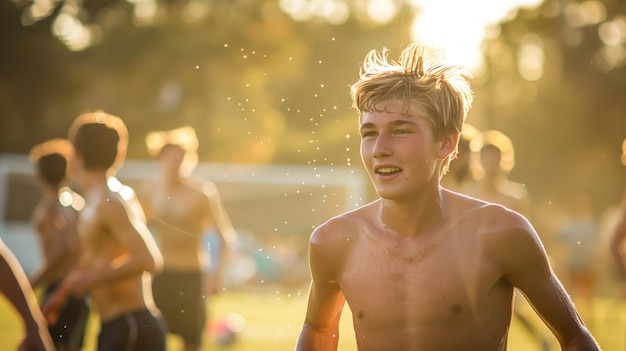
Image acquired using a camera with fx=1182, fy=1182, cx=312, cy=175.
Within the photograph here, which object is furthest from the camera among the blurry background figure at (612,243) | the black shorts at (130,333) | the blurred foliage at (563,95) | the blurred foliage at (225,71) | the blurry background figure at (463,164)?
the blurred foliage at (563,95)

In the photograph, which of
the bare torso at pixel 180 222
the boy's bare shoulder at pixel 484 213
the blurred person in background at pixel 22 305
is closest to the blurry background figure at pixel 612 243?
the bare torso at pixel 180 222

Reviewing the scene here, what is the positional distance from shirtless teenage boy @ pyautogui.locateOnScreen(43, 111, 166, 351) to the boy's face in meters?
3.08

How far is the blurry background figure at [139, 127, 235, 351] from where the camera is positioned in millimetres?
11070

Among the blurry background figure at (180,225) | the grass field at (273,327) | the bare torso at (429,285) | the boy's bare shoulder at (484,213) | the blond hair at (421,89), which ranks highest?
the blond hair at (421,89)

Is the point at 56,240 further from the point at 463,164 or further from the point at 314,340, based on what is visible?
the point at 314,340

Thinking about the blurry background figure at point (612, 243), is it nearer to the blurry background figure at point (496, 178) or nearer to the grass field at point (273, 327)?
the grass field at point (273, 327)

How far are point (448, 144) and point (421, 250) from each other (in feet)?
1.30

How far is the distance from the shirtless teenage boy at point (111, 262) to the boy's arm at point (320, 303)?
2649mm

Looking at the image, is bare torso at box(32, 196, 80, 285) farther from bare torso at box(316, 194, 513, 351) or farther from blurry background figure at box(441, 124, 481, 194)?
bare torso at box(316, 194, 513, 351)

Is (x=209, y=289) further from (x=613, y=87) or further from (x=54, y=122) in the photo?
(x=613, y=87)

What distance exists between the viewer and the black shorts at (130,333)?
22.9 feet

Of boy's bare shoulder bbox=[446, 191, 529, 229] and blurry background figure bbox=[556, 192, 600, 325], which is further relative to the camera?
blurry background figure bbox=[556, 192, 600, 325]

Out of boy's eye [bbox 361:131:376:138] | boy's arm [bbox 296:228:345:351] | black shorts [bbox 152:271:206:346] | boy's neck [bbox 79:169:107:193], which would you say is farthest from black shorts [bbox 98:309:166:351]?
boy's eye [bbox 361:131:376:138]

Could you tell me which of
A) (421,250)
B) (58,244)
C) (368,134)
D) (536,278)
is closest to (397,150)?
(368,134)
